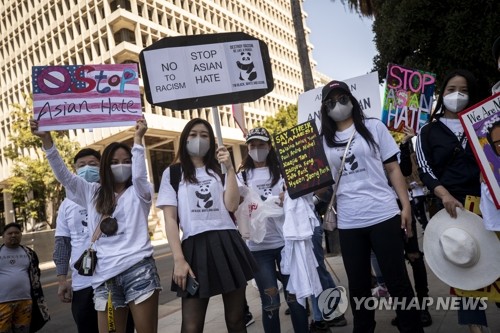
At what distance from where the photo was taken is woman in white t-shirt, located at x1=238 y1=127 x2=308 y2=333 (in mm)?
3451

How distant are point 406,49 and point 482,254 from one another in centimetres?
777

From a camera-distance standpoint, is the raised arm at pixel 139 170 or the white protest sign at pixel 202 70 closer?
the raised arm at pixel 139 170

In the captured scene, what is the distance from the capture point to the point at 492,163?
2.59 metres

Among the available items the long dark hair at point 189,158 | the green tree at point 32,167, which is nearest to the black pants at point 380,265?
the long dark hair at point 189,158

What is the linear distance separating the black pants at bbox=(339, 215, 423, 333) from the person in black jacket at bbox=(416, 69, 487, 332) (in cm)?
37

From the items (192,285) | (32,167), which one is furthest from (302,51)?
(32,167)

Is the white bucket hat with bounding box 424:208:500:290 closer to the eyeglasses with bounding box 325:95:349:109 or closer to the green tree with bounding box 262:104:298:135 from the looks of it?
the eyeglasses with bounding box 325:95:349:109

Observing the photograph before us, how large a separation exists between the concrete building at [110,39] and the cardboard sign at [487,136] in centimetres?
2808

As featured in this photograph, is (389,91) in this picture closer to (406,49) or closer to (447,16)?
(447,16)

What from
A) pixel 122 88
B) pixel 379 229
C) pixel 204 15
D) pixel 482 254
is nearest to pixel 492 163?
pixel 482 254

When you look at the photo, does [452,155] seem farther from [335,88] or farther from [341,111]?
[335,88]

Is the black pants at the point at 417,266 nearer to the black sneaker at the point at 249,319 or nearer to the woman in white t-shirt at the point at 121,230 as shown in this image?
the black sneaker at the point at 249,319

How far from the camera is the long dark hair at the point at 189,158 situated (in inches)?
117

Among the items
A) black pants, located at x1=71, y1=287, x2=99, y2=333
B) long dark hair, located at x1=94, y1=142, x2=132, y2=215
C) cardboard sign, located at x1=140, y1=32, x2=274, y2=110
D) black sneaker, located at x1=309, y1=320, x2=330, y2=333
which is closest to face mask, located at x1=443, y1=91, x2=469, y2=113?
cardboard sign, located at x1=140, y1=32, x2=274, y2=110
